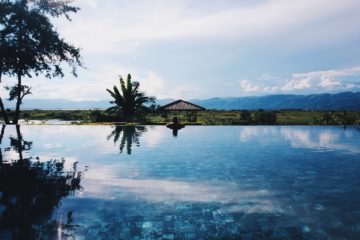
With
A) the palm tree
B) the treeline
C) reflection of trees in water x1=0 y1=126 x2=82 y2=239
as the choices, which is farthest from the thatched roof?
reflection of trees in water x1=0 y1=126 x2=82 y2=239

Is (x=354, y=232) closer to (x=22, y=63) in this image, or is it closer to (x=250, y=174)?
(x=250, y=174)

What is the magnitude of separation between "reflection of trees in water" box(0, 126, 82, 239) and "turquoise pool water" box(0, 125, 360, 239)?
0.7 inches

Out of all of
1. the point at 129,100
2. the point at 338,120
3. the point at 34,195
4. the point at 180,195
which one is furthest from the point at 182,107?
the point at 34,195

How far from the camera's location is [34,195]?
8.04 m

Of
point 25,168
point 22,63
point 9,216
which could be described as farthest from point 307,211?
point 22,63

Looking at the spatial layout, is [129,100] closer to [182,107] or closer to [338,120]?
[182,107]

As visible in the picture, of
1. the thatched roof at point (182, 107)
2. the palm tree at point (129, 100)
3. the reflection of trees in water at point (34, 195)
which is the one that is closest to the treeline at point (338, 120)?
the thatched roof at point (182, 107)

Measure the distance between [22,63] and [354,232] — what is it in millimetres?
20822

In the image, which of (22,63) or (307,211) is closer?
(307,211)

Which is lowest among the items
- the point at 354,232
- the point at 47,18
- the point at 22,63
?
the point at 354,232

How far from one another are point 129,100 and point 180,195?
25.9 metres

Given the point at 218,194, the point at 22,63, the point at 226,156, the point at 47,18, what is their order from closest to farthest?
the point at 218,194 < the point at 226,156 < the point at 22,63 < the point at 47,18

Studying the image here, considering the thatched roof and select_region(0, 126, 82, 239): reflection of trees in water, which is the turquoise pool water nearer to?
select_region(0, 126, 82, 239): reflection of trees in water

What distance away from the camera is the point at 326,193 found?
8.47 meters
